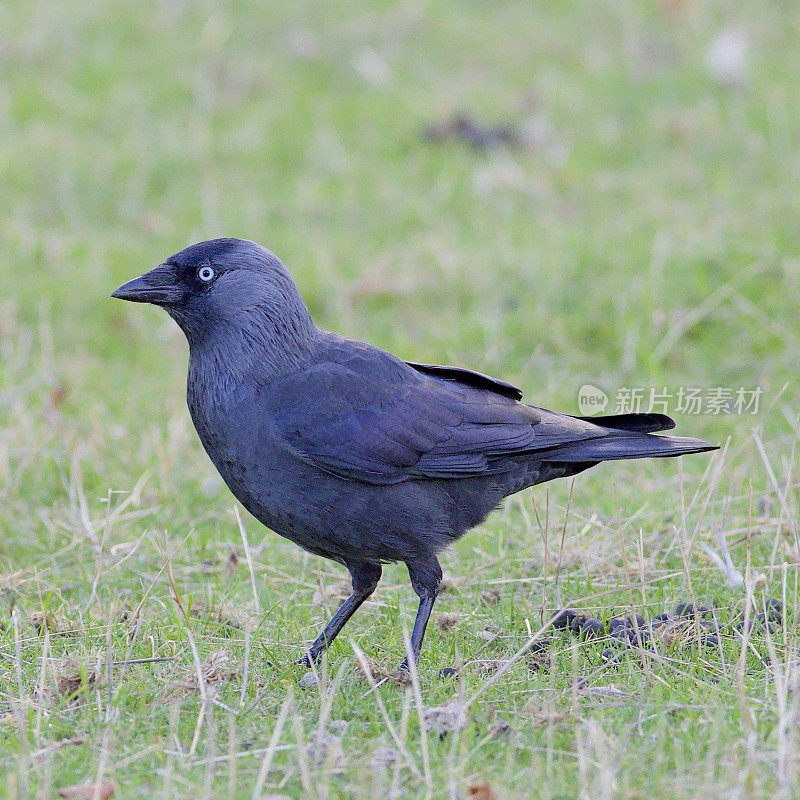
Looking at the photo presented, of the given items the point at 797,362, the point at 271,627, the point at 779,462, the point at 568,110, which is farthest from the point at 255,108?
the point at 271,627

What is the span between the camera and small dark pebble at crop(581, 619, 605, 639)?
369cm

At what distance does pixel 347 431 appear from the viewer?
11.7 ft

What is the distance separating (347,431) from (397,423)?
19cm

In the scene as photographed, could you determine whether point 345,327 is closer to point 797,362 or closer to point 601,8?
point 797,362

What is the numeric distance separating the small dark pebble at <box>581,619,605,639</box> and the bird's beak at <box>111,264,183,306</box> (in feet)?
5.63

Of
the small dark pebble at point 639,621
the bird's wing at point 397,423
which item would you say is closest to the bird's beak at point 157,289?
the bird's wing at point 397,423

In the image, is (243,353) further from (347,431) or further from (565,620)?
(565,620)

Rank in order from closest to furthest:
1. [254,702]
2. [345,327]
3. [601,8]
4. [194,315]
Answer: [254,702] < [194,315] < [345,327] < [601,8]

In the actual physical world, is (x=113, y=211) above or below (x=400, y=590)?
above

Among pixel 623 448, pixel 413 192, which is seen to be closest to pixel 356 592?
pixel 623 448

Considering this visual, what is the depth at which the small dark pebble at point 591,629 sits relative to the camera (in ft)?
12.1

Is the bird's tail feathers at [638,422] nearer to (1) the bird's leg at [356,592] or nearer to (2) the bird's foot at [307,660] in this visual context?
(1) the bird's leg at [356,592]

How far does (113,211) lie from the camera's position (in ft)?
27.7

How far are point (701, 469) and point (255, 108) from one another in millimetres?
5645
